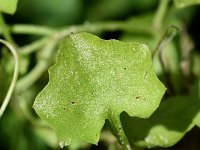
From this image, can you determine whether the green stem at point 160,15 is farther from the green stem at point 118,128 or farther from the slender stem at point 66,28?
the green stem at point 118,128

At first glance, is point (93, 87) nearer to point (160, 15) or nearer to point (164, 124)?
point (164, 124)

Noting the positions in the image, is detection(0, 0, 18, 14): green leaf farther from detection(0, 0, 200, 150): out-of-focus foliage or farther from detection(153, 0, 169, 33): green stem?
detection(153, 0, 169, 33): green stem

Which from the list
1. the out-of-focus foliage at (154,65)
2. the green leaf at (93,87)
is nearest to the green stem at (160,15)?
the out-of-focus foliage at (154,65)

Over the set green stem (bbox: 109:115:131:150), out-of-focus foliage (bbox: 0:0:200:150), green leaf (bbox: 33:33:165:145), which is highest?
green leaf (bbox: 33:33:165:145)

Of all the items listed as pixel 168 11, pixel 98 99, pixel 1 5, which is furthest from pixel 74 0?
pixel 98 99

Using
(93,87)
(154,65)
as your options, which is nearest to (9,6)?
(93,87)

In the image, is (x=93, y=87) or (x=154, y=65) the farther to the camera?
(x=154, y=65)

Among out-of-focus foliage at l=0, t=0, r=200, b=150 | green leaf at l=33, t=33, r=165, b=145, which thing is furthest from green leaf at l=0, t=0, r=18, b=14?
green leaf at l=33, t=33, r=165, b=145
